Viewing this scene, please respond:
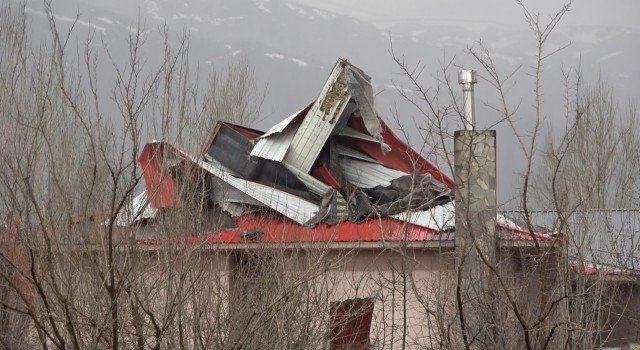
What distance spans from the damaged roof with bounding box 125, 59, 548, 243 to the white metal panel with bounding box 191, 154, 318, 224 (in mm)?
14

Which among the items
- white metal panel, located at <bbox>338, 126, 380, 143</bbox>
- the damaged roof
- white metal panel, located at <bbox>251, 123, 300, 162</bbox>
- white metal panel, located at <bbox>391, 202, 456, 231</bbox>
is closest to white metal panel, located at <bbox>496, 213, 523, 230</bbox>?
the damaged roof

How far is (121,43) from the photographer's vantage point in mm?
49406

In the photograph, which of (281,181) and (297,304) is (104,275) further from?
(281,181)

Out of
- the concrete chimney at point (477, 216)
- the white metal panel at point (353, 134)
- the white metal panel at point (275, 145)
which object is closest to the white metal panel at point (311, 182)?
the white metal panel at point (275, 145)

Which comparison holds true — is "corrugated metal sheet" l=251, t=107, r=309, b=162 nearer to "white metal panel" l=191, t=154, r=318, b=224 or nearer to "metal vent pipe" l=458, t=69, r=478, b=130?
"white metal panel" l=191, t=154, r=318, b=224

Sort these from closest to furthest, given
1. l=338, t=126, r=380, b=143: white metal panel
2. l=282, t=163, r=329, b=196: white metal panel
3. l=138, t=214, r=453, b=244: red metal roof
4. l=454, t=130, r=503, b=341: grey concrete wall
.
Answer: l=454, t=130, r=503, b=341: grey concrete wall, l=138, t=214, r=453, b=244: red metal roof, l=282, t=163, r=329, b=196: white metal panel, l=338, t=126, r=380, b=143: white metal panel

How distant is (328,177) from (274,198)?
0.91m

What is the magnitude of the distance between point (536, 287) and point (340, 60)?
4.26 meters

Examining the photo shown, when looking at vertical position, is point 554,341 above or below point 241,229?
below

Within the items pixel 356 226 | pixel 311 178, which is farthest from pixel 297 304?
pixel 311 178

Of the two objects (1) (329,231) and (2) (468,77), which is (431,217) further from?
(2) (468,77)

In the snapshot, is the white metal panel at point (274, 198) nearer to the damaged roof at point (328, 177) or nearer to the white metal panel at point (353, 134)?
the damaged roof at point (328, 177)

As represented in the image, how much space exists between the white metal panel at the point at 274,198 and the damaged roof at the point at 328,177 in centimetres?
1

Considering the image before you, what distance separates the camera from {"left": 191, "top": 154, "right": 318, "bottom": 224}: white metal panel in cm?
1097
